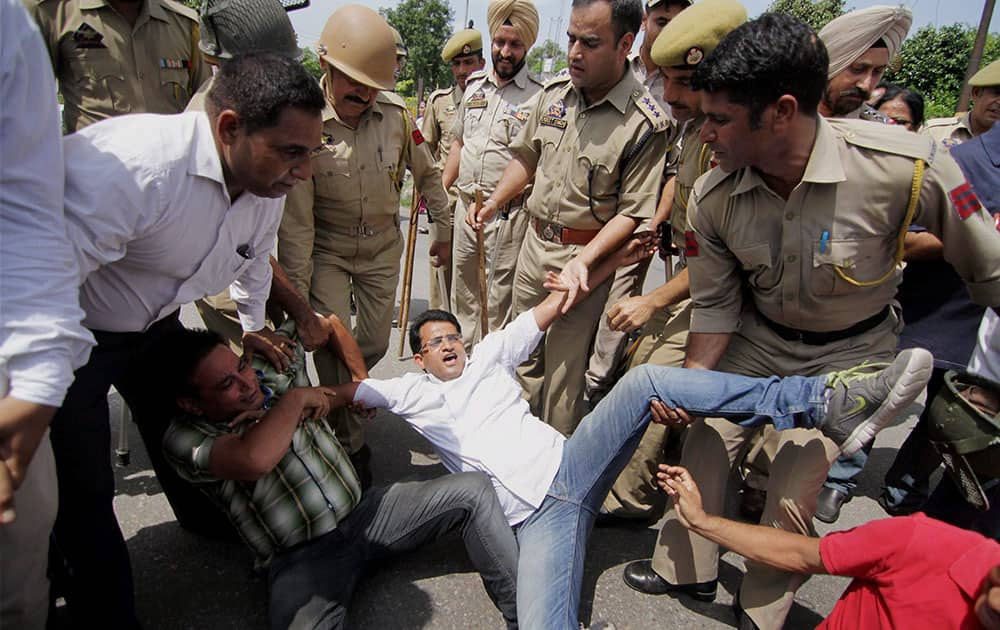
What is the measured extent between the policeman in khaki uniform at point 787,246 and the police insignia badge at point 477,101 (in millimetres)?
2788

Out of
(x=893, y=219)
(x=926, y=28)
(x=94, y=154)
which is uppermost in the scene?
(x=926, y=28)

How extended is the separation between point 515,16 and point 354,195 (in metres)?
2.17

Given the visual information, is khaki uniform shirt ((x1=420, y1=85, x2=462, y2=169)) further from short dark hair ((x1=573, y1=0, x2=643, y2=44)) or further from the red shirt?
the red shirt

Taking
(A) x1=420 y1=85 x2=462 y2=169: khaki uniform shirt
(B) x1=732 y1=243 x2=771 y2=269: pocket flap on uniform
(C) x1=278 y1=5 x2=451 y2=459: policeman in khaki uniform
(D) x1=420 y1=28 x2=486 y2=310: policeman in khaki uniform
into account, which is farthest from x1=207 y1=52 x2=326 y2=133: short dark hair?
(A) x1=420 y1=85 x2=462 y2=169: khaki uniform shirt

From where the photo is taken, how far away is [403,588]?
2.21m

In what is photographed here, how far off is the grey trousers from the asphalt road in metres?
0.13

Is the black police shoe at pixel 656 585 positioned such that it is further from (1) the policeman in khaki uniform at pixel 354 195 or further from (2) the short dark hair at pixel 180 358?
(2) the short dark hair at pixel 180 358

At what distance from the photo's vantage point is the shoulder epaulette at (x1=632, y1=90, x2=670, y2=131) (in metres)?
2.66

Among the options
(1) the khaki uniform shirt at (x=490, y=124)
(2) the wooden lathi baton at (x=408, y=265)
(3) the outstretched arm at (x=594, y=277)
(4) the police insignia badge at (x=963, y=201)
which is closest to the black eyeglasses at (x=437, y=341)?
(3) the outstretched arm at (x=594, y=277)

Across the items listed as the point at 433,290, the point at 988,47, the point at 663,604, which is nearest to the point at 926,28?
the point at 988,47

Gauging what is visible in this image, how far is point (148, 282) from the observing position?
170 cm

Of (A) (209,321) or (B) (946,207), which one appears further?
(A) (209,321)

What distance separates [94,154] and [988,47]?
94.8 ft

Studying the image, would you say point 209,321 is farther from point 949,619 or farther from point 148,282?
point 949,619
